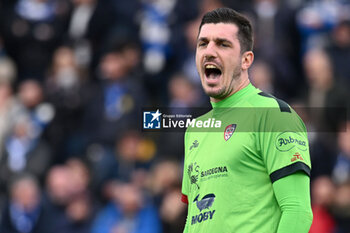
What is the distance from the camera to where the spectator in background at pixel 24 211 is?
33.4ft

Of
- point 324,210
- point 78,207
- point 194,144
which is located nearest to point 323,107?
point 324,210

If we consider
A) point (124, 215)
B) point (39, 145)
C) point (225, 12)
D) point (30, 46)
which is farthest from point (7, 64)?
point (225, 12)

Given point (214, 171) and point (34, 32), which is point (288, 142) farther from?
point (34, 32)

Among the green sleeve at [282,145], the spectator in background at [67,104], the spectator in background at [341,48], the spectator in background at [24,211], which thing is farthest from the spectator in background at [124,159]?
the green sleeve at [282,145]

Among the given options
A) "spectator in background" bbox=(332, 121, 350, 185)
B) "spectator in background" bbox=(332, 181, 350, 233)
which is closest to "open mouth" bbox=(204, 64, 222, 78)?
"spectator in background" bbox=(332, 181, 350, 233)

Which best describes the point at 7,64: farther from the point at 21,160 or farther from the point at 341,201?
the point at 341,201

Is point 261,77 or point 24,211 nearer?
point 261,77

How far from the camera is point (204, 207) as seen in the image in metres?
3.94

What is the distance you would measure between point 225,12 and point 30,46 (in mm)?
9155

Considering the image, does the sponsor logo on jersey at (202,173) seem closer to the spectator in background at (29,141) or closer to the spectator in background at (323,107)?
the spectator in background at (323,107)

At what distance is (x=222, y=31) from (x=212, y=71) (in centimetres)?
24

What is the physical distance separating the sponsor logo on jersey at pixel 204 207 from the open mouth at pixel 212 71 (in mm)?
689

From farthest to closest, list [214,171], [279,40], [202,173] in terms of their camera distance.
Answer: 1. [279,40]
2. [202,173]
3. [214,171]

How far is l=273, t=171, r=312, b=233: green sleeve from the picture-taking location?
11.7ft
